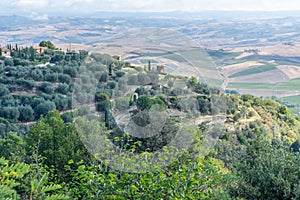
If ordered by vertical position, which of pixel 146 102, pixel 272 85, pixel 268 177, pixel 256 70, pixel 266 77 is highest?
pixel 146 102

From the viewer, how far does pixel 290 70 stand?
4872 cm

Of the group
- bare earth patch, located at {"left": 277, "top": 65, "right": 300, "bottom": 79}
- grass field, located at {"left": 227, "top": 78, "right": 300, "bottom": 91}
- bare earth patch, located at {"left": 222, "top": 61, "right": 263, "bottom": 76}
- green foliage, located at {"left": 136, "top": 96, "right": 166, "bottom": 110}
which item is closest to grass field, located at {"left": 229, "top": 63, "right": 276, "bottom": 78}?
bare earth patch, located at {"left": 222, "top": 61, "right": 263, "bottom": 76}

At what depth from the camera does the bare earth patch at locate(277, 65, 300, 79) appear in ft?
155

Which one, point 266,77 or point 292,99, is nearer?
point 292,99

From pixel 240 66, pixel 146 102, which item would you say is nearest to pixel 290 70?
pixel 240 66

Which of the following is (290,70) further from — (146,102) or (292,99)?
(146,102)

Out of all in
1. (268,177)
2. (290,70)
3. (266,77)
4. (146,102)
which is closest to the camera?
(146,102)

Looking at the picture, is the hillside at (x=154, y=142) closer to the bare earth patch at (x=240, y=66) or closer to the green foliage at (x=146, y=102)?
the green foliage at (x=146, y=102)

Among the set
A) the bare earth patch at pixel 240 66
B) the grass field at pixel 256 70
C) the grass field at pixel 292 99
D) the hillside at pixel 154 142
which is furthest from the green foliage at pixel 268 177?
the bare earth patch at pixel 240 66

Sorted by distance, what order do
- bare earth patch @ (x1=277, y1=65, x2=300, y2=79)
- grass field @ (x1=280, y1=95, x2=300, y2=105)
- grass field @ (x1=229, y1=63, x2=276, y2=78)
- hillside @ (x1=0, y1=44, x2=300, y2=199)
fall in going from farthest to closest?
1. bare earth patch @ (x1=277, y1=65, x2=300, y2=79)
2. grass field @ (x1=229, y1=63, x2=276, y2=78)
3. grass field @ (x1=280, y1=95, x2=300, y2=105)
4. hillside @ (x1=0, y1=44, x2=300, y2=199)

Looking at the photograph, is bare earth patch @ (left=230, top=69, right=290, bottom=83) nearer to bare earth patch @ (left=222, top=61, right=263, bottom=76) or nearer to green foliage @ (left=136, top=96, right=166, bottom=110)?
bare earth patch @ (left=222, top=61, right=263, bottom=76)

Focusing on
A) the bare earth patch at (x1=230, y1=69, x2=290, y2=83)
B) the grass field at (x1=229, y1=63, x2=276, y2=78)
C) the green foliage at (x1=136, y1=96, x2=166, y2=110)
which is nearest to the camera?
the green foliage at (x1=136, y1=96, x2=166, y2=110)

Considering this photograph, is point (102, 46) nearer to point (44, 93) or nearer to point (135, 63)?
point (135, 63)

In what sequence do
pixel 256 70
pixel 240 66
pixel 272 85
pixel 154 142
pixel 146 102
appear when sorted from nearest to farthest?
pixel 154 142
pixel 146 102
pixel 272 85
pixel 256 70
pixel 240 66
